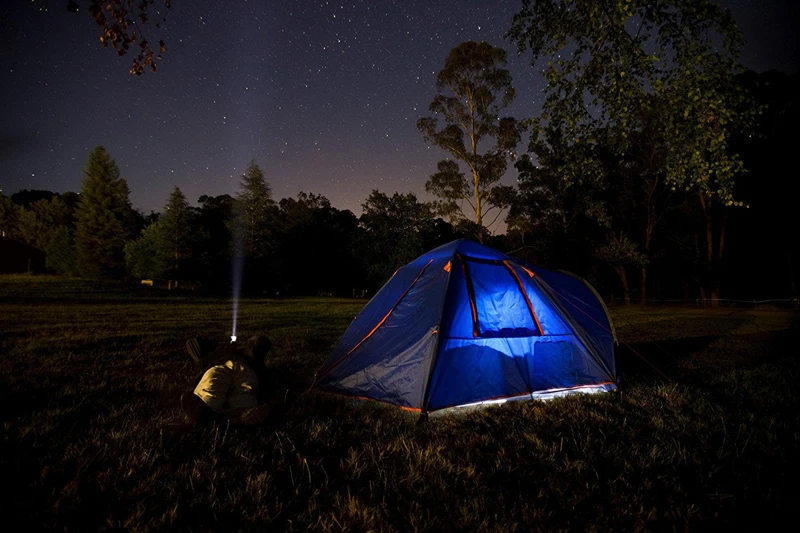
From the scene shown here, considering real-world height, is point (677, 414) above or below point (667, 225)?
below

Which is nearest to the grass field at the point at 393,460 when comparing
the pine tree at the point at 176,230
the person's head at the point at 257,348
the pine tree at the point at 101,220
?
the person's head at the point at 257,348

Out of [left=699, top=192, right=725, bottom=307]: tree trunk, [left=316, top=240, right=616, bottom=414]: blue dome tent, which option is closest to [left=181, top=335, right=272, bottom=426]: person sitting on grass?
[left=316, top=240, right=616, bottom=414]: blue dome tent

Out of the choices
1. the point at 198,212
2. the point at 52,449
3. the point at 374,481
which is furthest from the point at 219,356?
the point at 198,212

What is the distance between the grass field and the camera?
276 centimetres

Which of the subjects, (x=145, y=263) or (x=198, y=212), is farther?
(x=198, y=212)

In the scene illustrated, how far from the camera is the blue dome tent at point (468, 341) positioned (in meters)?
4.99

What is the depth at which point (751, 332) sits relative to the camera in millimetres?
12852

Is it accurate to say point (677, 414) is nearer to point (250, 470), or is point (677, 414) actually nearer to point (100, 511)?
point (250, 470)

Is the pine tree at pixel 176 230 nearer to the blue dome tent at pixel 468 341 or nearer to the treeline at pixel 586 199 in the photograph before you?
the treeline at pixel 586 199

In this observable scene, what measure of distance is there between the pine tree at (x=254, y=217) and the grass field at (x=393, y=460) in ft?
121

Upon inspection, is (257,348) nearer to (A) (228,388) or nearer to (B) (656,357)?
(A) (228,388)

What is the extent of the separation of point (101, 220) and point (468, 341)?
4914 cm

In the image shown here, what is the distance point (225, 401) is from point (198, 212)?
58295 mm

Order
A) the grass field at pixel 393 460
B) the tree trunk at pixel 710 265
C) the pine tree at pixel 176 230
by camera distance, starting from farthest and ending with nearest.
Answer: the pine tree at pixel 176 230, the tree trunk at pixel 710 265, the grass field at pixel 393 460
